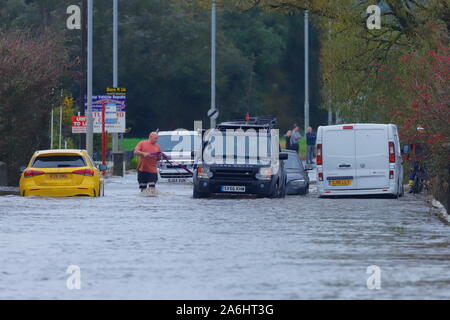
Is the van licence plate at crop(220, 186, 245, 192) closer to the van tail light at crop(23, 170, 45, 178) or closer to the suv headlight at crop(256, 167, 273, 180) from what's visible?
the suv headlight at crop(256, 167, 273, 180)

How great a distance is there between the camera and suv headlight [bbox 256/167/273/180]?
3403cm

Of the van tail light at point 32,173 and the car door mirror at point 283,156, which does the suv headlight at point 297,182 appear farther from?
the van tail light at point 32,173

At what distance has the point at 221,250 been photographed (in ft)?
60.3

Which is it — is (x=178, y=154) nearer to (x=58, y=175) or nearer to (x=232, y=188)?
(x=232, y=188)

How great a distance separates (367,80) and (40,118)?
33.8 feet

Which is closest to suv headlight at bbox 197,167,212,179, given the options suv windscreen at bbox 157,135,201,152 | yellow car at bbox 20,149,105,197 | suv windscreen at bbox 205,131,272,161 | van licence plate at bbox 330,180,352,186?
suv windscreen at bbox 205,131,272,161

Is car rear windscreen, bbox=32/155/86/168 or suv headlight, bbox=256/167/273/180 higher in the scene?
car rear windscreen, bbox=32/155/86/168

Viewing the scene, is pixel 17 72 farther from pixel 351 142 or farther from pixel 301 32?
pixel 301 32

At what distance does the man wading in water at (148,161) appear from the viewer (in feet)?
113

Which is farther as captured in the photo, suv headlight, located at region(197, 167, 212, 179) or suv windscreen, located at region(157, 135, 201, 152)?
suv windscreen, located at region(157, 135, 201, 152)

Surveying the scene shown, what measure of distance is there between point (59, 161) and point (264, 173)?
4947mm

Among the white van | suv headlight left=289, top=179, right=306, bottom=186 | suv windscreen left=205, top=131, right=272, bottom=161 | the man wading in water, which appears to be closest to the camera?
the man wading in water

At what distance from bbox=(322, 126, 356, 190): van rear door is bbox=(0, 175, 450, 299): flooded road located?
18.0 ft

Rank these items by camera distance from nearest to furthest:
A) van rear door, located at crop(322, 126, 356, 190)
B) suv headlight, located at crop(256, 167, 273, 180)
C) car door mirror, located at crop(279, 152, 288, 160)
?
1. suv headlight, located at crop(256, 167, 273, 180)
2. car door mirror, located at crop(279, 152, 288, 160)
3. van rear door, located at crop(322, 126, 356, 190)
